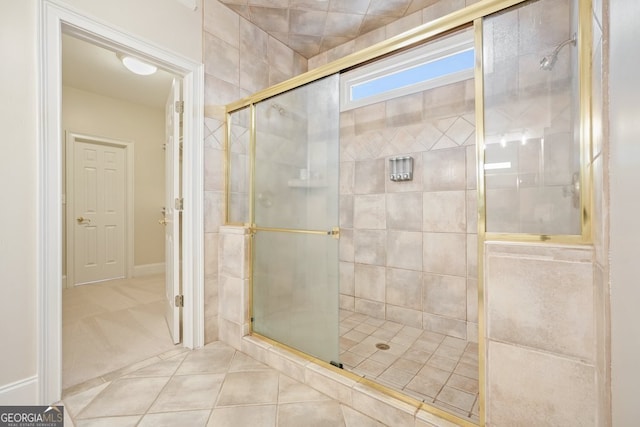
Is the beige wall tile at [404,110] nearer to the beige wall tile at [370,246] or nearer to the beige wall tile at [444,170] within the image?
the beige wall tile at [444,170]

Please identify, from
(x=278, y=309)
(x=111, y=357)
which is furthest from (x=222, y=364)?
(x=111, y=357)

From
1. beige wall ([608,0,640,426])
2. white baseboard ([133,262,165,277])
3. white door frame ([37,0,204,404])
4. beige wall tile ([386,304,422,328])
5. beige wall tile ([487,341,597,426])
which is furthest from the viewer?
white baseboard ([133,262,165,277])

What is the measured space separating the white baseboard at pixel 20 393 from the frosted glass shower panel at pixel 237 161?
1335 millimetres

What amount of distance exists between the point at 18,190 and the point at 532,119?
2.30 meters

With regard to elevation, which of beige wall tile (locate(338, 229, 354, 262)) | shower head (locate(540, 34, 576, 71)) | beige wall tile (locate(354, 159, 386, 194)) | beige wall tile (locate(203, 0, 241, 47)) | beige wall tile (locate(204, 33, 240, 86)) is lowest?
beige wall tile (locate(338, 229, 354, 262))

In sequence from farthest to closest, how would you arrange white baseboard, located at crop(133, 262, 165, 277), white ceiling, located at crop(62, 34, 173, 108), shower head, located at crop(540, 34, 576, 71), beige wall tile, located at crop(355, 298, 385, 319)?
white baseboard, located at crop(133, 262, 165, 277), white ceiling, located at crop(62, 34, 173, 108), beige wall tile, located at crop(355, 298, 385, 319), shower head, located at crop(540, 34, 576, 71)

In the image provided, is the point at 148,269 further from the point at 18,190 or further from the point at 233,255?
the point at 18,190

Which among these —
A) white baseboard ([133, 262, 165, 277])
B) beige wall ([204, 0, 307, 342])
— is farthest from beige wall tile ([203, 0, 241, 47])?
white baseboard ([133, 262, 165, 277])

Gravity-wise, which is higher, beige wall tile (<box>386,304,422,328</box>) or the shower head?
the shower head

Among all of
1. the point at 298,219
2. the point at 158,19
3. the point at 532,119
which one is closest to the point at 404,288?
the point at 298,219

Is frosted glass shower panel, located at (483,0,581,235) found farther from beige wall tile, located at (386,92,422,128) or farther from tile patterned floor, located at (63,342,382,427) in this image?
beige wall tile, located at (386,92,422,128)

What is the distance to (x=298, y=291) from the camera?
1.74 metres

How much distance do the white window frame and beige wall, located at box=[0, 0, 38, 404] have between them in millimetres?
1796

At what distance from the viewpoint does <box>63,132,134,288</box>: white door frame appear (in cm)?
373
